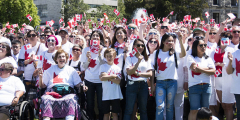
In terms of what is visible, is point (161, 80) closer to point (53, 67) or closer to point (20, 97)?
point (53, 67)

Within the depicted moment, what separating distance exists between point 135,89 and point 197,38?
164 cm

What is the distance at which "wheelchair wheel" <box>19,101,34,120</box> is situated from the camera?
5093mm

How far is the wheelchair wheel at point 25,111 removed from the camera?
5093mm

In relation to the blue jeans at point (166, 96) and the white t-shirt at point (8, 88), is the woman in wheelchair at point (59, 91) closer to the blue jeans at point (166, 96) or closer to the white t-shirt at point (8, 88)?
the white t-shirt at point (8, 88)

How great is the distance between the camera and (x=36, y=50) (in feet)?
22.1

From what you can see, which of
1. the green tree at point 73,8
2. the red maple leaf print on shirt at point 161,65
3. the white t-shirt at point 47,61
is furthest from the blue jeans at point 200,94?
the green tree at point 73,8

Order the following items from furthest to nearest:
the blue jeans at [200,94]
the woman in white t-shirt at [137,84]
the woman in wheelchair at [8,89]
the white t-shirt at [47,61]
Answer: the white t-shirt at [47,61]
the woman in white t-shirt at [137,84]
the woman in wheelchair at [8,89]
the blue jeans at [200,94]

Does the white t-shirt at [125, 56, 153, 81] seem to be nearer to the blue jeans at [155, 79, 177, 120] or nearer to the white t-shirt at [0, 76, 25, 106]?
the blue jeans at [155, 79, 177, 120]

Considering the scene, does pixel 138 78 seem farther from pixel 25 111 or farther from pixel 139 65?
pixel 25 111

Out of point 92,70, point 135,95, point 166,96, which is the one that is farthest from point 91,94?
point 166,96

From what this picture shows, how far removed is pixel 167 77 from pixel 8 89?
118 inches

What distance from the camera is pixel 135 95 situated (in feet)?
17.4

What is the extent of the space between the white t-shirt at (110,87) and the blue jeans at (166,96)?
2.42 ft

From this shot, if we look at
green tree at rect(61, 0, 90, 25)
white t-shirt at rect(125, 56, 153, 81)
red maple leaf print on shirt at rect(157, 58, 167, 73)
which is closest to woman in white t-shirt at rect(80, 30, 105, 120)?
white t-shirt at rect(125, 56, 153, 81)
